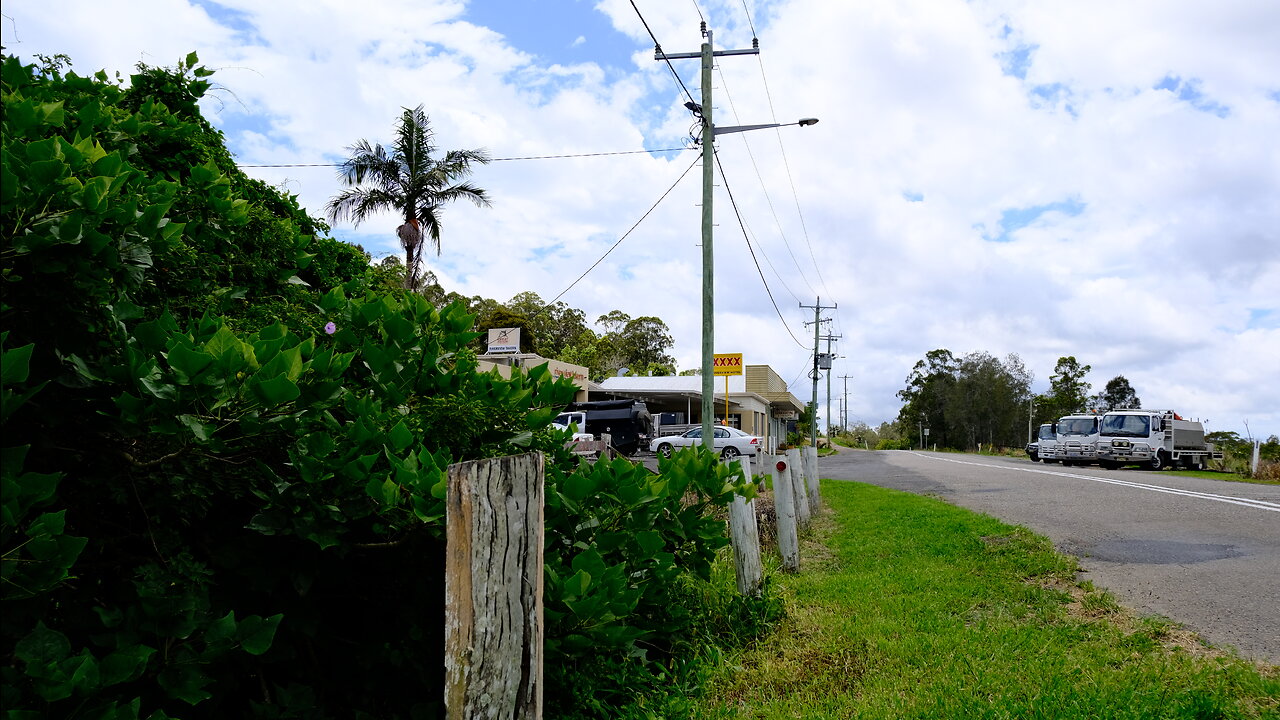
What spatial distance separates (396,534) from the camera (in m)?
2.59

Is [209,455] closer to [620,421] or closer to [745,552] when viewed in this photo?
[745,552]

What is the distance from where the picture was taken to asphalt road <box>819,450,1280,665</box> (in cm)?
548

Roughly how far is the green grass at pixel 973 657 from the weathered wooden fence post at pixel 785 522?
0.74 feet

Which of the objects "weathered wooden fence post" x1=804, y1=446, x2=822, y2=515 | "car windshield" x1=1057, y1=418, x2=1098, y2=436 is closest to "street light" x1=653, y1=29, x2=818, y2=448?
"weathered wooden fence post" x1=804, y1=446, x2=822, y2=515

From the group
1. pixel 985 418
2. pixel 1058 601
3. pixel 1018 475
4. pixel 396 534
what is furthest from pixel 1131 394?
pixel 396 534

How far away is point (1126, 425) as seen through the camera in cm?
2988

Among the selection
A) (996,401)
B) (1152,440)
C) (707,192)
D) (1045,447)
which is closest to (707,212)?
(707,192)

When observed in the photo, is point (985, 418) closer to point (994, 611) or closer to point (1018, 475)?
point (1018, 475)

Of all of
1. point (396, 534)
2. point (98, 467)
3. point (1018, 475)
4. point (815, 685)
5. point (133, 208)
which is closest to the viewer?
point (133, 208)

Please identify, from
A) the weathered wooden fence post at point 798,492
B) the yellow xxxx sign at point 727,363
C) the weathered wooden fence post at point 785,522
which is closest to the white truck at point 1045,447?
the yellow xxxx sign at point 727,363

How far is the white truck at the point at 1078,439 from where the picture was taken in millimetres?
30828

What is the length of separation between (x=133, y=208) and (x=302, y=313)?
1236mm

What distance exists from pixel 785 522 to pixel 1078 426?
97.9 ft

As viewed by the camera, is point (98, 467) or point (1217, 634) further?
point (1217, 634)
